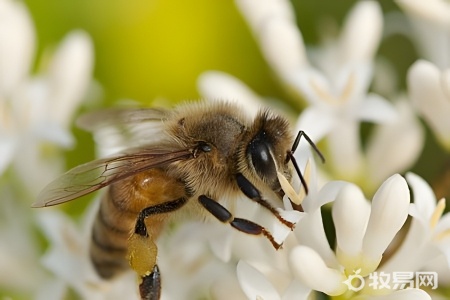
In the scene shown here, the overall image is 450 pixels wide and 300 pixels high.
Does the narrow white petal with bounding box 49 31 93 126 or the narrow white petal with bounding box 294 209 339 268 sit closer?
the narrow white petal with bounding box 294 209 339 268

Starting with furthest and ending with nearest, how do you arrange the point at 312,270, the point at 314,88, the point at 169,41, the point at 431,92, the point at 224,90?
the point at 169,41
the point at 224,90
the point at 314,88
the point at 431,92
the point at 312,270

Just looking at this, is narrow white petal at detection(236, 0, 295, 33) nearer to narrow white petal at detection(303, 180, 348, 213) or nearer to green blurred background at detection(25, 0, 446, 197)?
green blurred background at detection(25, 0, 446, 197)

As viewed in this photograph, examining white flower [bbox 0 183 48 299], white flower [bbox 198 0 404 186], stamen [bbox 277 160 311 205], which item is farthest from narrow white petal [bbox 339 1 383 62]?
white flower [bbox 0 183 48 299]

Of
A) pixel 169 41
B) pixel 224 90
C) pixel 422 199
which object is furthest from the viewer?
pixel 169 41

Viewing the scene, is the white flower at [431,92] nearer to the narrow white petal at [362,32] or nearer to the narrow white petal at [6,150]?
the narrow white petal at [362,32]

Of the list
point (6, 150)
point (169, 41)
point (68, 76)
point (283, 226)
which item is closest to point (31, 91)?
point (68, 76)

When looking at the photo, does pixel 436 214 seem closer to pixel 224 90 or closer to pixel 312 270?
pixel 312 270

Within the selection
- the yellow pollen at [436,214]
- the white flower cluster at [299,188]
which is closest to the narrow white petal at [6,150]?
the white flower cluster at [299,188]
